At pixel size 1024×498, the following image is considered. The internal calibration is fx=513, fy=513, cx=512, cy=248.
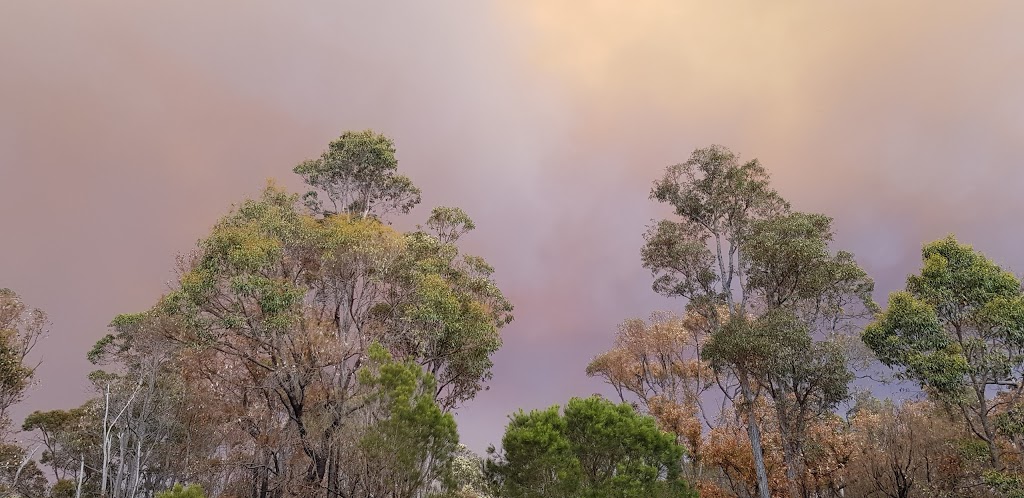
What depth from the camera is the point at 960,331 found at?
1889 centimetres

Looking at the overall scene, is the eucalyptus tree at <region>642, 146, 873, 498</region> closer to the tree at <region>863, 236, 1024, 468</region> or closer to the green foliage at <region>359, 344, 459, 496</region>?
the tree at <region>863, 236, 1024, 468</region>

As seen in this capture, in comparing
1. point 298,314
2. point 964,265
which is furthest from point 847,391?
point 298,314

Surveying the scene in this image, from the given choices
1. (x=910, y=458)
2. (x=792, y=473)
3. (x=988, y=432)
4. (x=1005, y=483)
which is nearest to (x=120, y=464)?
(x=792, y=473)

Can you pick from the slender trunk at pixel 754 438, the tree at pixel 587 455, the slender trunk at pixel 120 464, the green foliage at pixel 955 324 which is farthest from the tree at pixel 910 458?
the slender trunk at pixel 120 464

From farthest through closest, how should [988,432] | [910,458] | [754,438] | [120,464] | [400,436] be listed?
[754,438], [120,464], [910,458], [988,432], [400,436]

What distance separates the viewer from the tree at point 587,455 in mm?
19266

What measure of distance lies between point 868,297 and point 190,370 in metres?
37.1

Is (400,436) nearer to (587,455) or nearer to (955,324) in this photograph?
(587,455)

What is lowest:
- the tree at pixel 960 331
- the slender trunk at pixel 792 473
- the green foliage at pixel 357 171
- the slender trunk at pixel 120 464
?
the slender trunk at pixel 120 464

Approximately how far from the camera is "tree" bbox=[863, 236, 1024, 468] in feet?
58.5

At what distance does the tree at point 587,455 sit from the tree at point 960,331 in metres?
9.47

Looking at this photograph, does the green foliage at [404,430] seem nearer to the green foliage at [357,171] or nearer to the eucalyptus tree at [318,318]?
the eucalyptus tree at [318,318]

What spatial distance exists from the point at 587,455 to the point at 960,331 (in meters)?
14.6

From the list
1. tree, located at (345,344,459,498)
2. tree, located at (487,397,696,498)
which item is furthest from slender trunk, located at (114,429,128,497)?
tree, located at (487,397,696,498)
